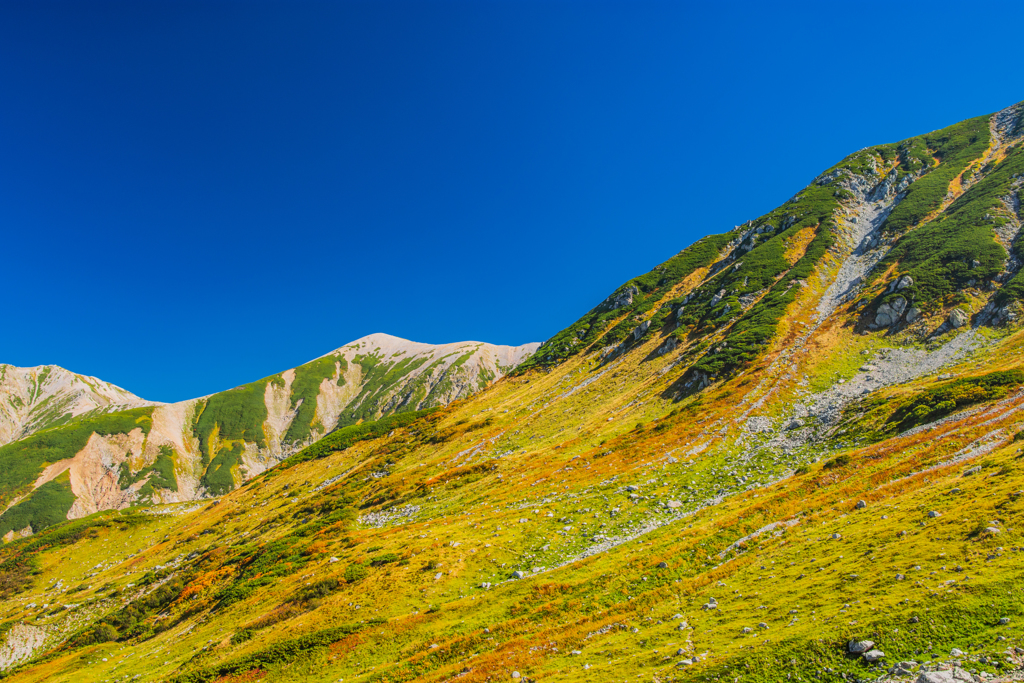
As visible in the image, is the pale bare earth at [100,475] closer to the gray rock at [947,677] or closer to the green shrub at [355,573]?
the green shrub at [355,573]

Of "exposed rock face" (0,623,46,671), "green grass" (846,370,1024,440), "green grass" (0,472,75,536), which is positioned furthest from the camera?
"green grass" (0,472,75,536)

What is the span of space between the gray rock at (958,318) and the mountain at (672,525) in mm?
387

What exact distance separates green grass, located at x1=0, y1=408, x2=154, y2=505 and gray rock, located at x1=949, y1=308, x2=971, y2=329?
241215mm

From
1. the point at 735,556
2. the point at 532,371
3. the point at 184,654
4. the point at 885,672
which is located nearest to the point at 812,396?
Answer: the point at 735,556

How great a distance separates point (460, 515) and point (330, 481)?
49.0 meters

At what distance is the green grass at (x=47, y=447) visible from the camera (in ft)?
488

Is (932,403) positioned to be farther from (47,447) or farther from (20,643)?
(47,447)

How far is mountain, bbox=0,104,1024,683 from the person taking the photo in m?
13.9

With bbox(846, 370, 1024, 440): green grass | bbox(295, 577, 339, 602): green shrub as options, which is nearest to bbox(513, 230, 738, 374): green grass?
bbox(846, 370, 1024, 440): green grass

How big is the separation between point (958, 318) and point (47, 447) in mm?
259329

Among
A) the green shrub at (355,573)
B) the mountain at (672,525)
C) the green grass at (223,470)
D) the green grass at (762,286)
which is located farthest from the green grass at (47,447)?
the green grass at (762,286)

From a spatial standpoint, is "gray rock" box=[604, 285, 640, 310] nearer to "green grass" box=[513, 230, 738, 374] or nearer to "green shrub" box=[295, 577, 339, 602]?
"green grass" box=[513, 230, 738, 374]

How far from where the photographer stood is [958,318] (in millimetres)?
56000

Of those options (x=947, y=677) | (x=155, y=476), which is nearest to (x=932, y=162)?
(x=947, y=677)
